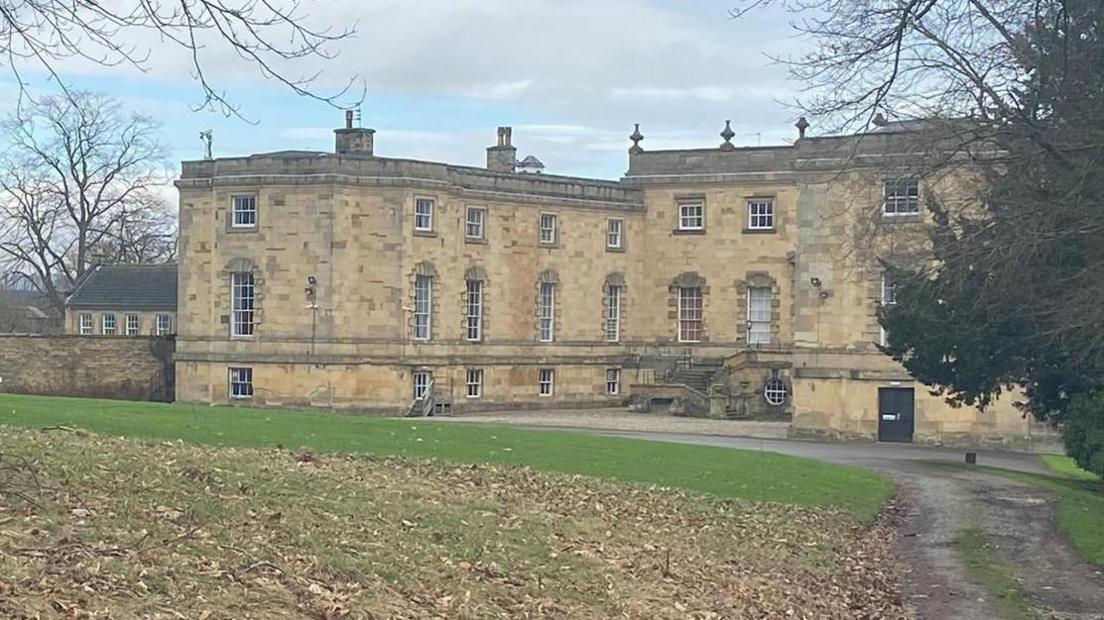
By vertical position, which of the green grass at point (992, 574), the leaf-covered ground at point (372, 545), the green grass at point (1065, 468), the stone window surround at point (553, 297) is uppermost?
the stone window surround at point (553, 297)

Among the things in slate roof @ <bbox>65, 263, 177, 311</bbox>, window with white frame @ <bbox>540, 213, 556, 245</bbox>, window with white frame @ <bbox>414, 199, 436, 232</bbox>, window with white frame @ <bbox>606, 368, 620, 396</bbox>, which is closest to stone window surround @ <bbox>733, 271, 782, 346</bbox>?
window with white frame @ <bbox>606, 368, 620, 396</bbox>

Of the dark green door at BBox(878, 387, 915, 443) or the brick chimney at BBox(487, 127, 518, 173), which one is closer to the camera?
the dark green door at BBox(878, 387, 915, 443)

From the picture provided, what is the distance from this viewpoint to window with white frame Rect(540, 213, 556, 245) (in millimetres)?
58609

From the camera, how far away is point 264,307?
53.3 meters

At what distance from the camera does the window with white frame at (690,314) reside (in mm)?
60719

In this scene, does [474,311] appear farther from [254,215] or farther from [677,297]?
[677,297]

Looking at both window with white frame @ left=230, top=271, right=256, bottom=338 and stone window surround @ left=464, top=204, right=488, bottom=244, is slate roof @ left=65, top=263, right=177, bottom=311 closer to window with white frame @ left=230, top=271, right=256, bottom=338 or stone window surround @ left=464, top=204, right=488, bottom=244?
window with white frame @ left=230, top=271, right=256, bottom=338

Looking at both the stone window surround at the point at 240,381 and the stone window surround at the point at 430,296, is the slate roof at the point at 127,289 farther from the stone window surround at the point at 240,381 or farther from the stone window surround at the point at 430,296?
the stone window surround at the point at 430,296

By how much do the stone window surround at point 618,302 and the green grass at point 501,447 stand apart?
28.6m

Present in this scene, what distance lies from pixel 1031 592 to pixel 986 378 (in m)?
14.3

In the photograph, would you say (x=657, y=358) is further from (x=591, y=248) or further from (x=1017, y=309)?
(x=1017, y=309)

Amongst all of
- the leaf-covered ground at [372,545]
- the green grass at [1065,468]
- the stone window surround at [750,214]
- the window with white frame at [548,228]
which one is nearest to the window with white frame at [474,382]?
the window with white frame at [548,228]

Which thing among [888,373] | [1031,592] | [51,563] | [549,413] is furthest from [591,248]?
[51,563]

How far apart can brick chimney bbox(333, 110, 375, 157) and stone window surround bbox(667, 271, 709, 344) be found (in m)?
13.1
